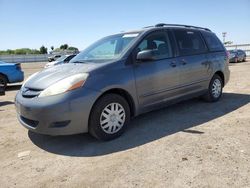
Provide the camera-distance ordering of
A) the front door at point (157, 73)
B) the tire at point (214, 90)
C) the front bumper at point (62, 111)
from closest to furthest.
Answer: the front bumper at point (62, 111), the front door at point (157, 73), the tire at point (214, 90)

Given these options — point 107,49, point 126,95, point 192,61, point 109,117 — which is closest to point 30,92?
point 109,117

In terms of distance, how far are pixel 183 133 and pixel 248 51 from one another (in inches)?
1608

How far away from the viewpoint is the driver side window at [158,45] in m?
5.16

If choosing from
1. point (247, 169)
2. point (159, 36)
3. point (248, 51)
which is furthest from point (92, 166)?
point (248, 51)

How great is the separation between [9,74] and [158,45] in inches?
325

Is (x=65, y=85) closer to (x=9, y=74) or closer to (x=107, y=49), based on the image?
(x=107, y=49)

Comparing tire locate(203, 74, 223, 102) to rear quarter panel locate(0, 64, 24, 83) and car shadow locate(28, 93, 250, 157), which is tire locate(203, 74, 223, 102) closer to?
car shadow locate(28, 93, 250, 157)

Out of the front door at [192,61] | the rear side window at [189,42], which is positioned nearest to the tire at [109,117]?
the front door at [192,61]

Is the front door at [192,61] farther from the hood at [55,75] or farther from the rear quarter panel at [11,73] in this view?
the rear quarter panel at [11,73]

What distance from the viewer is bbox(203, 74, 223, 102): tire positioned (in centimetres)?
671

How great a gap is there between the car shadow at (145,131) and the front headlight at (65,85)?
0.90m

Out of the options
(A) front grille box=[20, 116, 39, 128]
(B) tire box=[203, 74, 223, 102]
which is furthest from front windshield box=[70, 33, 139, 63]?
(B) tire box=[203, 74, 223, 102]

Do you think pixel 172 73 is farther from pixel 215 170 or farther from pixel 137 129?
pixel 215 170

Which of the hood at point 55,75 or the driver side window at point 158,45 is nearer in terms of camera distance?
the hood at point 55,75
